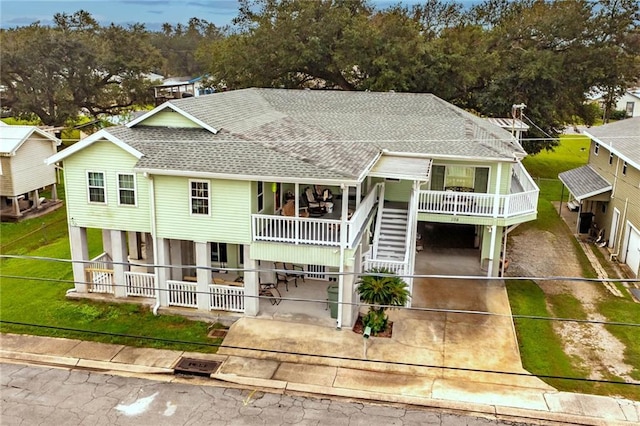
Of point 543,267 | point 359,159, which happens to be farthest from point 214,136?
point 543,267

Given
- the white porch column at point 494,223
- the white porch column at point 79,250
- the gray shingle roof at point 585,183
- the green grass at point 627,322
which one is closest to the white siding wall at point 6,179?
the white porch column at point 79,250

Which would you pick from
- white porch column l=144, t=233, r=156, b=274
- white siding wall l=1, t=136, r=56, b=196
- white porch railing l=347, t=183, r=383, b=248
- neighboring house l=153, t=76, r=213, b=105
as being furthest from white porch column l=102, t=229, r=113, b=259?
neighboring house l=153, t=76, r=213, b=105

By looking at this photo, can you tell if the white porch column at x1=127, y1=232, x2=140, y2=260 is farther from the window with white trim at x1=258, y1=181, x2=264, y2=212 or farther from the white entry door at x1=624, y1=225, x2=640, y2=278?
the white entry door at x1=624, y1=225, x2=640, y2=278

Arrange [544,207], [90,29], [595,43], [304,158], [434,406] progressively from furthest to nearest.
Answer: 1. [90,29]
2. [595,43]
3. [544,207]
4. [304,158]
5. [434,406]

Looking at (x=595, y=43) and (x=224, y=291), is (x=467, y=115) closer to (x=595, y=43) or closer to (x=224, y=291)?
(x=224, y=291)

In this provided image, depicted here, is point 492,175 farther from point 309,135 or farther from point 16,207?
point 16,207
